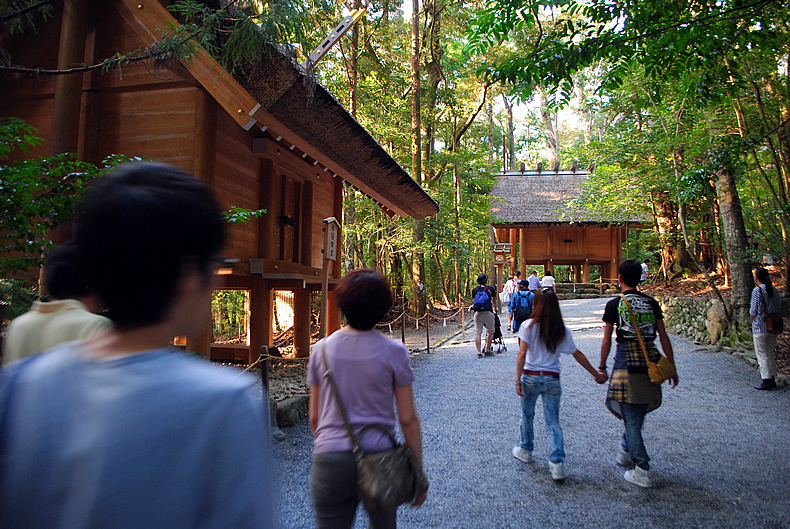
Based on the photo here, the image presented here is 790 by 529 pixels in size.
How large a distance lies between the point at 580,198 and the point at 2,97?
15.5m

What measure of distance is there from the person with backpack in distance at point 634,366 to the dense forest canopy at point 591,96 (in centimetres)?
225

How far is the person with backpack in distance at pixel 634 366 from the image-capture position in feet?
11.8

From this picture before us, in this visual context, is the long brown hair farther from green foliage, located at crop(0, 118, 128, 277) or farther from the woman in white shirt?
green foliage, located at crop(0, 118, 128, 277)

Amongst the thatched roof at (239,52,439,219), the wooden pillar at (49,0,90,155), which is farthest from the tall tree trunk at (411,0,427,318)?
the wooden pillar at (49,0,90,155)

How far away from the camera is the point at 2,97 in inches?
232

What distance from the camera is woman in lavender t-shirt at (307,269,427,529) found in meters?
1.99

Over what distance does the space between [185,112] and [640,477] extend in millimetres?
5542

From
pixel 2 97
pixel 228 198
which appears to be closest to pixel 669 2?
pixel 228 198

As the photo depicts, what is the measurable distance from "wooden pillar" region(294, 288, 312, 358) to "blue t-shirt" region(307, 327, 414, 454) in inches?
291

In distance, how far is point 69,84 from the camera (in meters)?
5.23

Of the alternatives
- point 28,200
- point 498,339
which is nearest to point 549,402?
point 28,200

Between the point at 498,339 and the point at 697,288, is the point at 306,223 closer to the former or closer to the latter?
the point at 498,339

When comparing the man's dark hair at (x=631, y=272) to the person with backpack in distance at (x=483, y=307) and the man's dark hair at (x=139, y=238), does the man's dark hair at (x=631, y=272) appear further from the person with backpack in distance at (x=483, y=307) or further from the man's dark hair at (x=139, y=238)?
the person with backpack in distance at (x=483, y=307)

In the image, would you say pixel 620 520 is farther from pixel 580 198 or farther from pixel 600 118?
pixel 600 118
